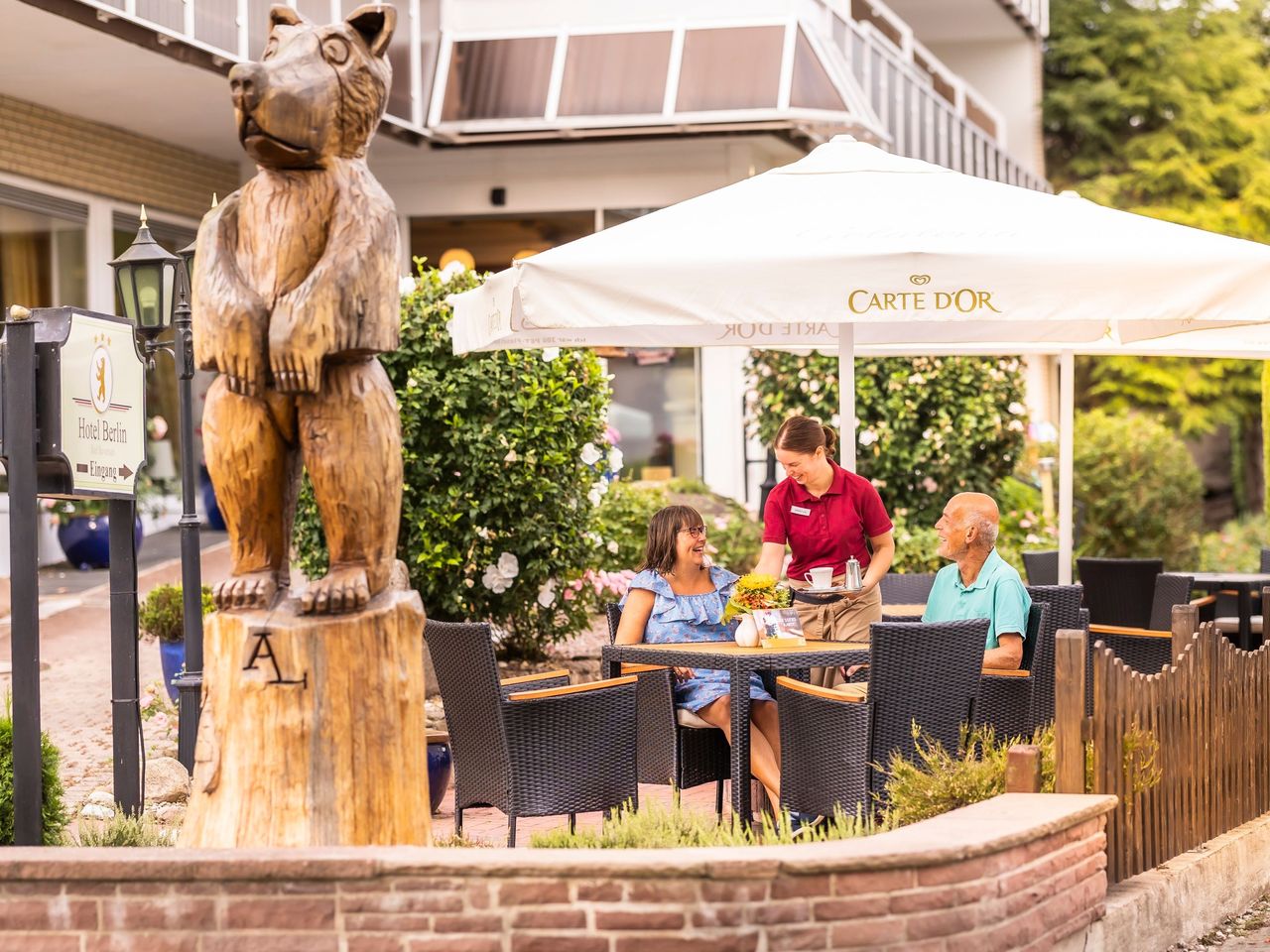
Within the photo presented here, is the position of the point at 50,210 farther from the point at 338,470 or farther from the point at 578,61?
the point at 338,470

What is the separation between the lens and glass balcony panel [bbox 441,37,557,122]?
671 inches

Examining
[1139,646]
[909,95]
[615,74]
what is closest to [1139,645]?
[1139,646]

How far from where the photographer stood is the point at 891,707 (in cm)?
587

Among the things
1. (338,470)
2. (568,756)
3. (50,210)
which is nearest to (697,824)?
(568,756)

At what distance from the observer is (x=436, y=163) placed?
60.4ft

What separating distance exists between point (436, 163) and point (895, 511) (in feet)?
23.3

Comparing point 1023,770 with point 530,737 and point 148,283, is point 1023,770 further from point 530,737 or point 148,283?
point 148,283

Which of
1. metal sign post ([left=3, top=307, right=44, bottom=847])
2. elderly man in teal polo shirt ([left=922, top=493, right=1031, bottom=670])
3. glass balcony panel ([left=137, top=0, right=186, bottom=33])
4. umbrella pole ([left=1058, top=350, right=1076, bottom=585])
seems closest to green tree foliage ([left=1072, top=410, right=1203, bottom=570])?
umbrella pole ([left=1058, top=350, right=1076, bottom=585])

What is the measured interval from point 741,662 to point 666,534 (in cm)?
88

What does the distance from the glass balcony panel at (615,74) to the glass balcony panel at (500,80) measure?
0.78 feet

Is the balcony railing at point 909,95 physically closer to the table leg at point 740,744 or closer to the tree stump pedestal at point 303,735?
the table leg at point 740,744

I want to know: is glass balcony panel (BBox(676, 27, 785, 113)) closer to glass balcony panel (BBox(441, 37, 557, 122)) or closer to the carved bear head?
glass balcony panel (BBox(441, 37, 557, 122))

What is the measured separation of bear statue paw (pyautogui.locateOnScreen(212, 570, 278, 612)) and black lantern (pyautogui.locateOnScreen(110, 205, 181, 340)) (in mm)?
3308

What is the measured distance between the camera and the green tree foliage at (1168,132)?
96.0 ft
